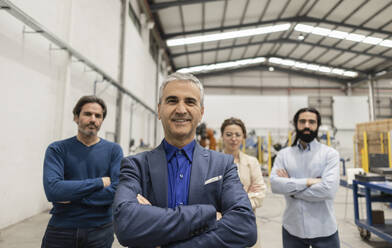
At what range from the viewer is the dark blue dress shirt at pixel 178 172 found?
932 mm

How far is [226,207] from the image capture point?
954mm

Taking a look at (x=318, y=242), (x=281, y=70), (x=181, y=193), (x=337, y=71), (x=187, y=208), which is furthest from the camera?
(x=281, y=70)

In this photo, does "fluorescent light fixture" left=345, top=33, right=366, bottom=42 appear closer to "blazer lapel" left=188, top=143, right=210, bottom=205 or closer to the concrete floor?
the concrete floor

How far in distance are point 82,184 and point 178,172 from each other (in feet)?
2.74

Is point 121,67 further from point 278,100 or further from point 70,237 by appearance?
point 278,100

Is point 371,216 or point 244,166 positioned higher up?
point 244,166

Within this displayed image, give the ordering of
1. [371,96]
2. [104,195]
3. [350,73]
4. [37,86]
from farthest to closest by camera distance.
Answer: [350,73], [371,96], [37,86], [104,195]

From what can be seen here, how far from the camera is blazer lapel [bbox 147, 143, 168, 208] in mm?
912

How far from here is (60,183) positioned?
145cm

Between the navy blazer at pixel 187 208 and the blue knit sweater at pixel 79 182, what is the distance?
2.25ft

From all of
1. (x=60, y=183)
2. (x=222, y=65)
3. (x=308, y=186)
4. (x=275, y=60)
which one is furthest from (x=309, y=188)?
(x=275, y=60)

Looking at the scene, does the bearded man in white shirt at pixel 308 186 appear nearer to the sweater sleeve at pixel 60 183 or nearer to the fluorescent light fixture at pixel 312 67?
the sweater sleeve at pixel 60 183

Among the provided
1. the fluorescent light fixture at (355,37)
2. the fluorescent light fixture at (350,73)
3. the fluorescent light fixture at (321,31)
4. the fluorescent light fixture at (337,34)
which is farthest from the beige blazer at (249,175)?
the fluorescent light fixture at (350,73)

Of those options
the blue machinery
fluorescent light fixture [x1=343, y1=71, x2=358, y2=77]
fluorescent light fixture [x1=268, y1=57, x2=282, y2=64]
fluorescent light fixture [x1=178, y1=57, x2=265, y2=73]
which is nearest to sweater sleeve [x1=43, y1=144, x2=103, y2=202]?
the blue machinery
